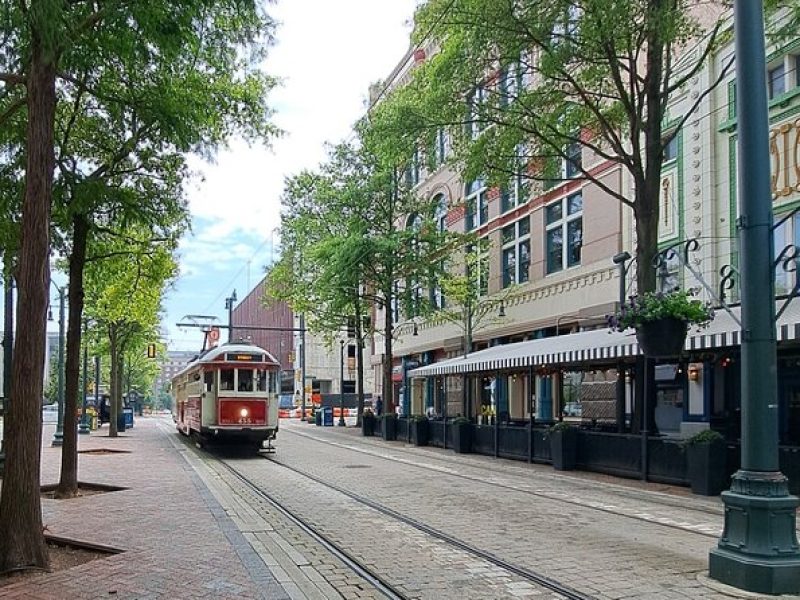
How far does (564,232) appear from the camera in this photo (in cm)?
2855

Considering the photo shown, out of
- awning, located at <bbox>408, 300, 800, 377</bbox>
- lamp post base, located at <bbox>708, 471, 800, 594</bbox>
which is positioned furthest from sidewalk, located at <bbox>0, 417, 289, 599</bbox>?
awning, located at <bbox>408, 300, 800, 377</bbox>

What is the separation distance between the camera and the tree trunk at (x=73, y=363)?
41.3 feet

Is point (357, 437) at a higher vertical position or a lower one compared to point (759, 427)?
lower

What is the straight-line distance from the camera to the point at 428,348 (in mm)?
42625

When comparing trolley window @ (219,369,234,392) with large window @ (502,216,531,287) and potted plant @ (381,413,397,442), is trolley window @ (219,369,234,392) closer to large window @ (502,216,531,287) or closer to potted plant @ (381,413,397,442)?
potted plant @ (381,413,397,442)

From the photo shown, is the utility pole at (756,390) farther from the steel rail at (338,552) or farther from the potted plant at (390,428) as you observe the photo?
the potted plant at (390,428)

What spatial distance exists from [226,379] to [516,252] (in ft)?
45.9

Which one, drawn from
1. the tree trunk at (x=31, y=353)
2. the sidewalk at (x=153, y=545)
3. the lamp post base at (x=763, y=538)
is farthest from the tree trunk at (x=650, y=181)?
the tree trunk at (x=31, y=353)

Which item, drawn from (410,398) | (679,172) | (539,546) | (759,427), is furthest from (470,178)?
(410,398)

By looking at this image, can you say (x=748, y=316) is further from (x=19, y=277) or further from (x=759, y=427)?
(x=19, y=277)

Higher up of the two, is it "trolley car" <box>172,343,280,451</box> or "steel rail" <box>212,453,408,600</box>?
"trolley car" <box>172,343,280,451</box>

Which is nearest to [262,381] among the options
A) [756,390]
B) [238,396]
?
[238,396]

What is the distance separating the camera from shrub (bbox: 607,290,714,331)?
1107 centimetres

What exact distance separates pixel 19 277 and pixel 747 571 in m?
7.00
